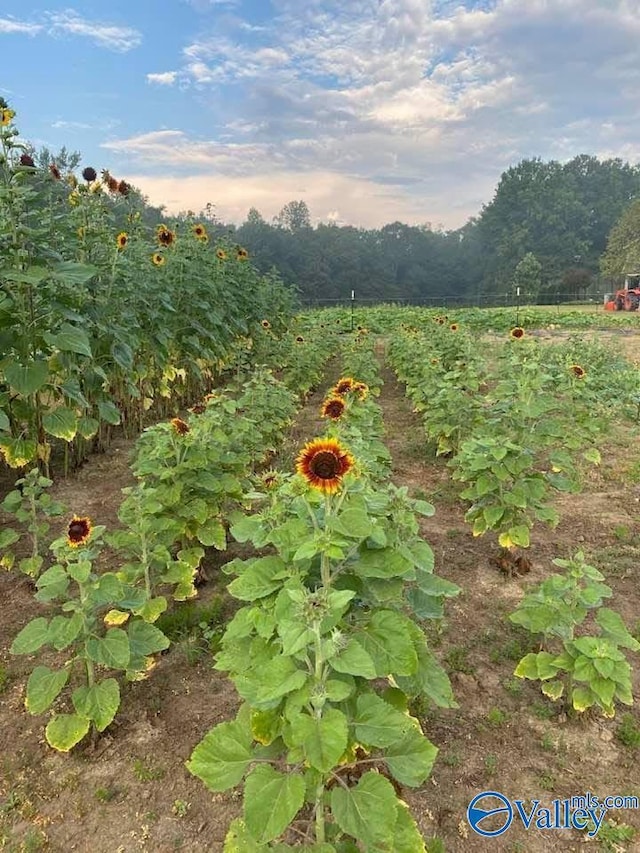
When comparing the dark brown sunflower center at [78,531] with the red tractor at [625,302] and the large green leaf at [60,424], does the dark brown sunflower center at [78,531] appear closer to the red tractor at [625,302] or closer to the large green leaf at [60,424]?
the large green leaf at [60,424]

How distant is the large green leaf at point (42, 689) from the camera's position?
2334 mm

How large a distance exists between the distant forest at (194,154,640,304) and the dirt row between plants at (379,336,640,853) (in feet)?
140

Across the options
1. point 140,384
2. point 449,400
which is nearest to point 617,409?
point 449,400

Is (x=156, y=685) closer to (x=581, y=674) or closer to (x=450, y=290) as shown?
(x=581, y=674)

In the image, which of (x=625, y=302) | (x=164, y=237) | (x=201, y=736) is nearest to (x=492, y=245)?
(x=625, y=302)

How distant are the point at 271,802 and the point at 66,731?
123cm

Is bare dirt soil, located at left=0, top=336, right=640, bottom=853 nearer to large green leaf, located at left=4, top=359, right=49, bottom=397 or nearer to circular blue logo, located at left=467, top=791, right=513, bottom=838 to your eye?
circular blue logo, located at left=467, top=791, right=513, bottom=838

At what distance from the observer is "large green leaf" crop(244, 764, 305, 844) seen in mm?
1494

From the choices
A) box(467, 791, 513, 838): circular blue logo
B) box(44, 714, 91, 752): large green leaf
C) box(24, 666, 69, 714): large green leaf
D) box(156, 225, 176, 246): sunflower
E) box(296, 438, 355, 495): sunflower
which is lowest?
box(467, 791, 513, 838): circular blue logo

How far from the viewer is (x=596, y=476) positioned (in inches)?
222

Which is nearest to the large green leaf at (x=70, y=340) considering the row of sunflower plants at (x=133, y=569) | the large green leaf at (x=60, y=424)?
the large green leaf at (x=60, y=424)

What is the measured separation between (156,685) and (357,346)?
26.6ft

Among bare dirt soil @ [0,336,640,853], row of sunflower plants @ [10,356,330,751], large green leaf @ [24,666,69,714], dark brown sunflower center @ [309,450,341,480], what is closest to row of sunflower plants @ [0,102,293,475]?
row of sunflower plants @ [10,356,330,751]

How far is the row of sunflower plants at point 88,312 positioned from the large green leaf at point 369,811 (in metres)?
2.88
